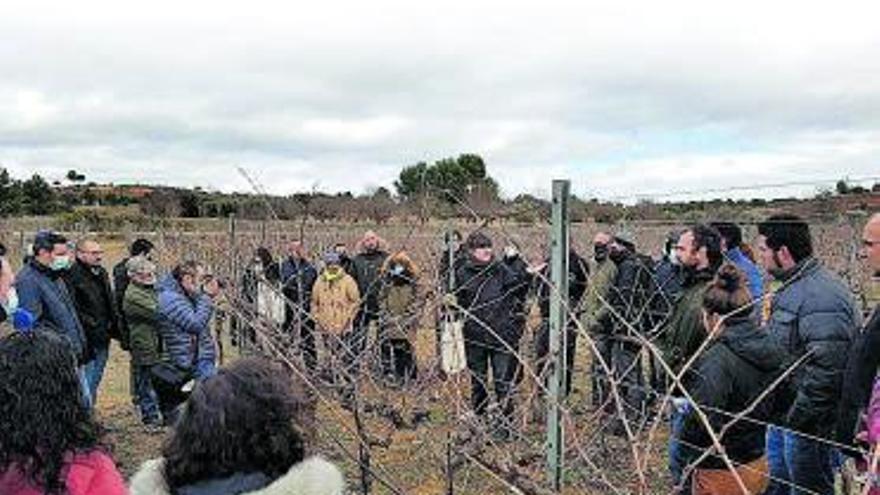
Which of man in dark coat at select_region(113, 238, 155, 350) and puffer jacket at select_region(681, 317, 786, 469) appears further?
man in dark coat at select_region(113, 238, 155, 350)

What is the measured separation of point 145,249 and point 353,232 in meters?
7.08

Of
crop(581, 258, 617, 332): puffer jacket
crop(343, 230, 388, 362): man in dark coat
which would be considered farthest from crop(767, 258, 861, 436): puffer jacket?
crop(343, 230, 388, 362): man in dark coat

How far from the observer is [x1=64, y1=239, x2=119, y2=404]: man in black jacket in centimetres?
770

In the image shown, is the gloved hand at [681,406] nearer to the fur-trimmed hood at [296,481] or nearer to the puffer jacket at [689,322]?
the puffer jacket at [689,322]

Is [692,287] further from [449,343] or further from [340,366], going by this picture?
[340,366]

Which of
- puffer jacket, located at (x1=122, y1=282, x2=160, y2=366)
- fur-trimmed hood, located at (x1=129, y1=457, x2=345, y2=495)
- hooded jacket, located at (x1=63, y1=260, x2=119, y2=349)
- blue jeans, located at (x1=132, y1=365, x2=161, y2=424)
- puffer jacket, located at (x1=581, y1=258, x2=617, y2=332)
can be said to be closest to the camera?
fur-trimmed hood, located at (x1=129, y1=457, x2=345, y2=495)

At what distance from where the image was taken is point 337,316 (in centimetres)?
795

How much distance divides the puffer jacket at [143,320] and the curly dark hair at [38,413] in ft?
17.0

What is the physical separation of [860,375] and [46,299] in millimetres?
5412

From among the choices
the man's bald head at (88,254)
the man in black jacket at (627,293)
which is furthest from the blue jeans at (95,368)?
the man in black jacket at (627,293)

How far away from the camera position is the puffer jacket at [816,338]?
409 centimetres

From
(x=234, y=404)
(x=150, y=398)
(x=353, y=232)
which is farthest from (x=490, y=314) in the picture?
(x=353, y=232)

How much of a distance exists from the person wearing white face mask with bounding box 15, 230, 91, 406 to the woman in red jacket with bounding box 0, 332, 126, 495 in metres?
4.63

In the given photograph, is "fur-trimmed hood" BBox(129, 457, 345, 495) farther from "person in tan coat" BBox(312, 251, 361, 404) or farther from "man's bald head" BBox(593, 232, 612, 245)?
"man's bald head" BBox(593, 232, 612, 245)
